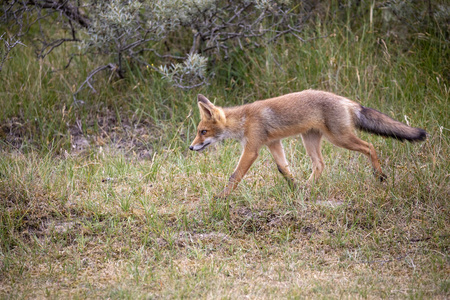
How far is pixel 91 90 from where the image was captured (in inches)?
324

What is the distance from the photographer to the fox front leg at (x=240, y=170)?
5.31 meters

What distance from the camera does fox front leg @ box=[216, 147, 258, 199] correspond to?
531 centimetres

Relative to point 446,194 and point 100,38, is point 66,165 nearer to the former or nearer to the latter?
point 100,38

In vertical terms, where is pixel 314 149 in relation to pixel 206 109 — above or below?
below

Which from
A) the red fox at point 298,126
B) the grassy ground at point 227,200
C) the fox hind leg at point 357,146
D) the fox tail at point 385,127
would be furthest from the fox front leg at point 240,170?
the fox tail at point 385,127

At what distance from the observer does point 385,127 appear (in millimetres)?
5293

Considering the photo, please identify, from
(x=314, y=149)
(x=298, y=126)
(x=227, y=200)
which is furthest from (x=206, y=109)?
(x=314, y=149)

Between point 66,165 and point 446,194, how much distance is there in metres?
4.63

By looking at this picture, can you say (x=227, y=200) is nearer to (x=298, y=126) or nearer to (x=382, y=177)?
(x=298, y=126)

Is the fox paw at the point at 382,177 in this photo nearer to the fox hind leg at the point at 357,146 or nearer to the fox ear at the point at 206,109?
the fox hind leg at the point at 357,146

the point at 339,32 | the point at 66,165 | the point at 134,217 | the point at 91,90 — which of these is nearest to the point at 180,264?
the point at 134,217

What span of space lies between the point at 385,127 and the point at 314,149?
0.95 metres

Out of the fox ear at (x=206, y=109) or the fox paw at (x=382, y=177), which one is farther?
the fox ear at (x=206, y=109)

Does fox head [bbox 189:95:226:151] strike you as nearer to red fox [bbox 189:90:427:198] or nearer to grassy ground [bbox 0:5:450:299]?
red fox [bbox 189:90:427:198]
